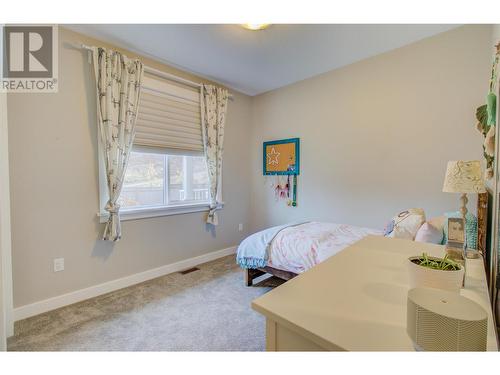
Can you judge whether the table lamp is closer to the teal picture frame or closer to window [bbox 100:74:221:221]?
the teal picture frame

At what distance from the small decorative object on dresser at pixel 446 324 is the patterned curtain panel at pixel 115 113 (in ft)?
8.27

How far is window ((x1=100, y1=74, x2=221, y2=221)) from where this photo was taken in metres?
2.66

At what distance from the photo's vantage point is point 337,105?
3.06 metres

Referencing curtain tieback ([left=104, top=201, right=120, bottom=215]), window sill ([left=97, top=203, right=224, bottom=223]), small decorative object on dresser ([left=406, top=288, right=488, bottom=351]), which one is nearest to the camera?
small decorative object on dresser ([left=406, top=288, right=488, bottom=351])

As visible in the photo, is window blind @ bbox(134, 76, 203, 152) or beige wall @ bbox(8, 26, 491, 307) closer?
beige wall @ bbox(8, 26, 491, 307)

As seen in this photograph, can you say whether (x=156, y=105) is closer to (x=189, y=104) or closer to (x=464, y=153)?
(x=189, y=104)

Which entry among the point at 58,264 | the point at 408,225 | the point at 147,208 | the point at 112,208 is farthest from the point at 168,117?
the point at 408,225

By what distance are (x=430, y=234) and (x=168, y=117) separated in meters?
2.85

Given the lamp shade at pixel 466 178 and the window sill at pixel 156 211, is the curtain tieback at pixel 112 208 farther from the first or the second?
the lamp shade at pixel 466 178

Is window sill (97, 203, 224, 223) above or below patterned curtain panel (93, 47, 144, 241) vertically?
below

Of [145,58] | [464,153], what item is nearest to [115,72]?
[145,58]

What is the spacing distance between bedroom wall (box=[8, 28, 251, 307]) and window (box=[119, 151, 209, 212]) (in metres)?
0.28

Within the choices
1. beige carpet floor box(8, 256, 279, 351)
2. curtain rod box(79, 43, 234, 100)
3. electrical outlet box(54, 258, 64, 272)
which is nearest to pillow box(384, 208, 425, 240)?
beige carpet floor box(8, 256, 279, 351)
